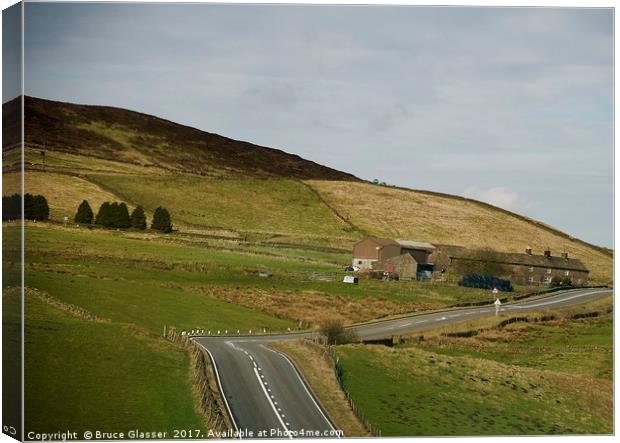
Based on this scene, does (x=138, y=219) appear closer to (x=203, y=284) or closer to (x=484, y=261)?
(x=203, y=284)

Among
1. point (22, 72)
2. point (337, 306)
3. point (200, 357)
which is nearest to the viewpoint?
point (22, 72)

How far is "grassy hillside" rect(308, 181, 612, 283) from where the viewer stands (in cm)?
5500

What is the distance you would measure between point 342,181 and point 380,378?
10451 mm

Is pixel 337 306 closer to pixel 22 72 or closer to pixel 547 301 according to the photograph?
pixel 547 301

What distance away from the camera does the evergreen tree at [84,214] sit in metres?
52.2

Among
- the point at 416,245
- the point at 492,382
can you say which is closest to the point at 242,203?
the point at 416,245

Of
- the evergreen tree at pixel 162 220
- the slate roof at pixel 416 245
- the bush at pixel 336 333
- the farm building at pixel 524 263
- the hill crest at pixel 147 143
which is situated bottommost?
the bush at pixel 336 333

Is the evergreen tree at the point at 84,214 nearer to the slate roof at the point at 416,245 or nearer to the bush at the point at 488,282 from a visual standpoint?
the slate roof at the point at 416,245

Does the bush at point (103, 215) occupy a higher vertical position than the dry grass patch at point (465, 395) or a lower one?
higher

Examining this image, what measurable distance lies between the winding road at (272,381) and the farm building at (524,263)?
6.68ft

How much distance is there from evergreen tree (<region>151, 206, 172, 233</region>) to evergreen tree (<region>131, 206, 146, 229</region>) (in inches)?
19.9

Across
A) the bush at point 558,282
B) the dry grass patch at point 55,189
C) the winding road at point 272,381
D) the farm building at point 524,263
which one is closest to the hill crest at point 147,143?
the dry grass patch at point 55,189

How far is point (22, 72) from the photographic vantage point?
4647cm

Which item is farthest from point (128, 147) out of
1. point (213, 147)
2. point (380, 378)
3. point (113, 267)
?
point (380, 378)
